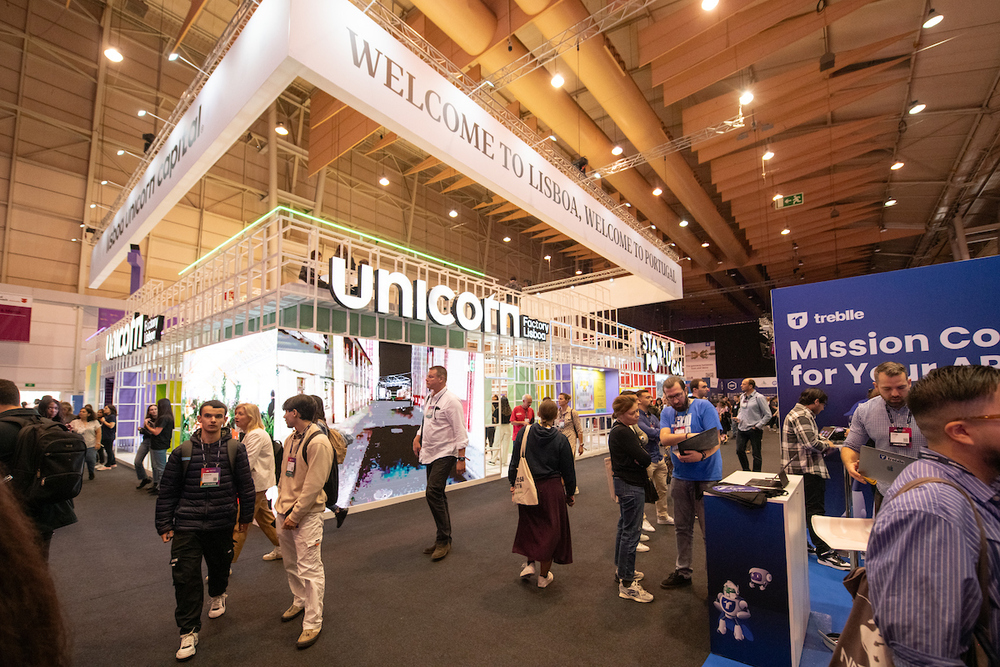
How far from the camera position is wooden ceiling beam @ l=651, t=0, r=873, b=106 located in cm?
549

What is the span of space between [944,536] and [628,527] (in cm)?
253

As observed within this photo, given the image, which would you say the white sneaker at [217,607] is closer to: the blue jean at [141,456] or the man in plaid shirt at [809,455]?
the man in plaid shirt at [809,455]

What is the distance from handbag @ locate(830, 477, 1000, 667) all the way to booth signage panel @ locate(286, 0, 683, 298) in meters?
3.43

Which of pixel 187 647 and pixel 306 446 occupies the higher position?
pixel 306 446

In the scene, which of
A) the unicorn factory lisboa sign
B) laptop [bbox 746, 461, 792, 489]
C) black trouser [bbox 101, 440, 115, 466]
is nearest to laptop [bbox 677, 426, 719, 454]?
laptop [bbox 746, 461, 792, 489]

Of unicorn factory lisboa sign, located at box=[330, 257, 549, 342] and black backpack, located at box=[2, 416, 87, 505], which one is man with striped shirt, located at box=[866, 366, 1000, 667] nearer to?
black backpack, located at box=[2, 416, 87, 505]

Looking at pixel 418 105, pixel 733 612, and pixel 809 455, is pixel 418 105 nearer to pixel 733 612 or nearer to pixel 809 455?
pixel 733 612

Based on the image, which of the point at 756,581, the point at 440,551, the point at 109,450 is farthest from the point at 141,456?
the point at 756,581

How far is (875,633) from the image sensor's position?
3.95 ft

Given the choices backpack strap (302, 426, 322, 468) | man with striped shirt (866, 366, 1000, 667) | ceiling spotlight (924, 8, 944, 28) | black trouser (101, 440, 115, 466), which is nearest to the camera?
man with striped shirt (866, 366, 1000, 667)

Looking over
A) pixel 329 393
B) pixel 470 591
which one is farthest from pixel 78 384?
pixel 470 591

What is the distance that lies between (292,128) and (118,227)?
30.8ft

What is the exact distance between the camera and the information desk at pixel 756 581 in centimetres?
245

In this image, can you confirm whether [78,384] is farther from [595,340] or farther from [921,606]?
[921,606]
